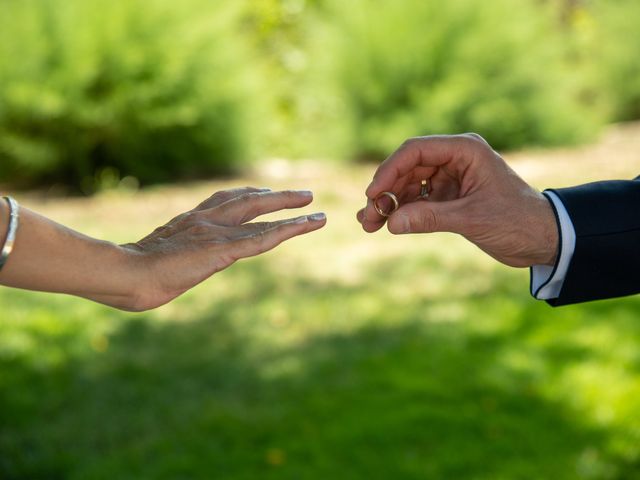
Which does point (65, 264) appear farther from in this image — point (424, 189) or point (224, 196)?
point (424, 189)

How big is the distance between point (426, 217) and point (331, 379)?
253 centimetres

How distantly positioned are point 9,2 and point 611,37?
7.92 m

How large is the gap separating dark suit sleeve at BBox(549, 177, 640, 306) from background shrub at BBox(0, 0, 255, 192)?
712cm

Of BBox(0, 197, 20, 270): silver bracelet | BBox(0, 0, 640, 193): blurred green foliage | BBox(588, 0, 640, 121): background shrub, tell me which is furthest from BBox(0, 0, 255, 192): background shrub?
BBox(0, 197, 20, 270): silver bracelet

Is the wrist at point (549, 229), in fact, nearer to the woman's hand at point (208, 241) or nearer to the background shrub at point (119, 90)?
the woman's hand at point (208, 241)

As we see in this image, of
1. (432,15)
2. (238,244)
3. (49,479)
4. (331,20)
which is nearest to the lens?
(238,244)

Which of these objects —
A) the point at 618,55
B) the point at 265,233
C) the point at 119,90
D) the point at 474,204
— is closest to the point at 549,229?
the point at 474,204

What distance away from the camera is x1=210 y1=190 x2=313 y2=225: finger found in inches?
77.0

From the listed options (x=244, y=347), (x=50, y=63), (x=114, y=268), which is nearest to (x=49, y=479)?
(x=244, y=347)

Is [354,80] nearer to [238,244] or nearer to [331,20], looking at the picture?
[331,20]

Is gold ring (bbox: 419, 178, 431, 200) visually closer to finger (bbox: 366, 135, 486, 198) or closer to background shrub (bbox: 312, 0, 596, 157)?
finger (bbox: 366, 135, 486, 198)

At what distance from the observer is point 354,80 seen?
1023cm

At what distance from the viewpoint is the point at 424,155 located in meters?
2.09

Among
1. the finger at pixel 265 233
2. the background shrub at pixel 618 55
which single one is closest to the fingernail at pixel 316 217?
the finger at pixel 265 233
